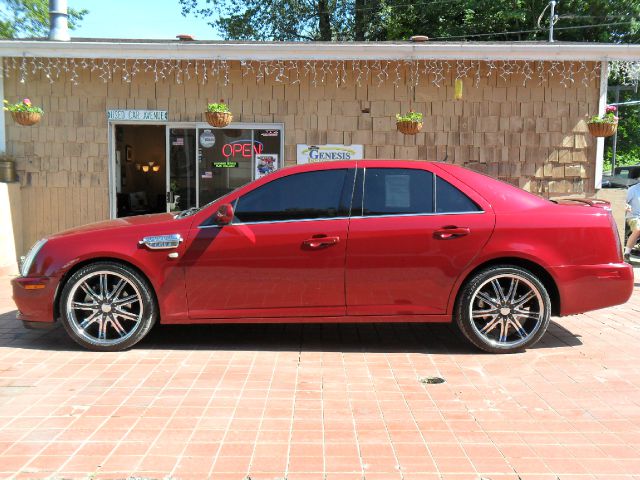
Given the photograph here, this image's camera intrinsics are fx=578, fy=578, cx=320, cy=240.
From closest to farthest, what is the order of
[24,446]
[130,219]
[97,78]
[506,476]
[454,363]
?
[506,476] < [24,446] < [454,363] < [130,219] < [97,78]

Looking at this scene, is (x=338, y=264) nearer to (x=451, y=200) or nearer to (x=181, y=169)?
(x=451, y=200)

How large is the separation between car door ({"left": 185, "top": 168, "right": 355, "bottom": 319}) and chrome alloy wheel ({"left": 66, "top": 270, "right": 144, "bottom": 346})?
534 mm

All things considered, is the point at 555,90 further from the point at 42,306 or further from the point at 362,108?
the point at 42,306

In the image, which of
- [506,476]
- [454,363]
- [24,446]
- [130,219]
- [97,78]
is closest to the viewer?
[506,476]

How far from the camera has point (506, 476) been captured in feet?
9.91

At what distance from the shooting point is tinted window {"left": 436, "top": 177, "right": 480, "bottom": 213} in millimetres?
5016

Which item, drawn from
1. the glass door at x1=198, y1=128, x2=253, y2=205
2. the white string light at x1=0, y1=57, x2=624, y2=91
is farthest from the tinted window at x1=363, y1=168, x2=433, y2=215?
Answer: the glass door at x1=198, y1=128, x2=253, y2=205

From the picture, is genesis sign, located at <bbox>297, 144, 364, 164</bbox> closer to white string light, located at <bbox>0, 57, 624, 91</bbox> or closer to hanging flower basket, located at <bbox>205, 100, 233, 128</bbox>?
white string light, located at <bbox>0, 57, 624, 91</bbox>

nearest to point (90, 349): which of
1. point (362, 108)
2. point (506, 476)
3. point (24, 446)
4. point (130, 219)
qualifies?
point (130, 219)

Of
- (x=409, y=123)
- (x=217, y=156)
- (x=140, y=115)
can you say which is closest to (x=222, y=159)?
(x=217, y=156)

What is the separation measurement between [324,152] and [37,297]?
5.43 m

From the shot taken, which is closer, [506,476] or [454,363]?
[506,476]

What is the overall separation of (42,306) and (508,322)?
4.01 meters

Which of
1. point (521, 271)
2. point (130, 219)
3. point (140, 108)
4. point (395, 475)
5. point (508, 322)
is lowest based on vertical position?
point (395, 475)
